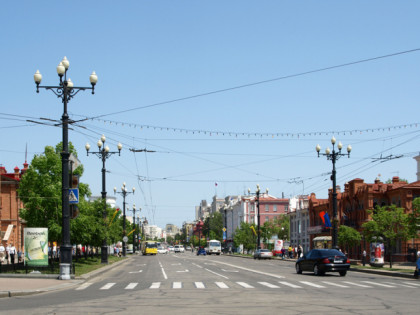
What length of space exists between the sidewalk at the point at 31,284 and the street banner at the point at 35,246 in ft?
5.04

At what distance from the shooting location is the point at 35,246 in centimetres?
3052

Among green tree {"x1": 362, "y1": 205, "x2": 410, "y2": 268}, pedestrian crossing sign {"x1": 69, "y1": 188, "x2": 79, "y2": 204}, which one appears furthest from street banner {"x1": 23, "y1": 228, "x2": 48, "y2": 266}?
green tree {"x1": 362, "y1": 205, "x2": 410, "y2": 268}

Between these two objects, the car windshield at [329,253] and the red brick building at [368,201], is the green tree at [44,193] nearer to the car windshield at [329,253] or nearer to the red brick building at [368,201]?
the car windshield at [329,253]

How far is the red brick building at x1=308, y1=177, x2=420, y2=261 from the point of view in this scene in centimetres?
6456

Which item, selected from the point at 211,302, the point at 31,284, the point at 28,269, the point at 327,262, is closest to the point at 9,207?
the point at 28,269

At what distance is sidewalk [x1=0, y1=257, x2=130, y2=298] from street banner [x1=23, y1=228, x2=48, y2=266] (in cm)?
154

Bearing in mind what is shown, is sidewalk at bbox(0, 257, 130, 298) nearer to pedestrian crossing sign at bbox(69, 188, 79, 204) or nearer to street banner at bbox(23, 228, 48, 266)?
street banner at bbox(23, 228, 48, 266)

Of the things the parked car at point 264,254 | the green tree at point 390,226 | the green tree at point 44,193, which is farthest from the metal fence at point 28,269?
the parked car at point 264,254

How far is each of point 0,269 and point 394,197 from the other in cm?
4969

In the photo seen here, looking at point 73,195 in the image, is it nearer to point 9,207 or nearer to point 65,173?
point 65,173

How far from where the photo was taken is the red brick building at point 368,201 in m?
64.6

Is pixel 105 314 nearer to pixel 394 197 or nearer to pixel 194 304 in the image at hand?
pixel 194 304

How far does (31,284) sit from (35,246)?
632cm

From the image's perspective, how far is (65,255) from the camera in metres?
28.4
